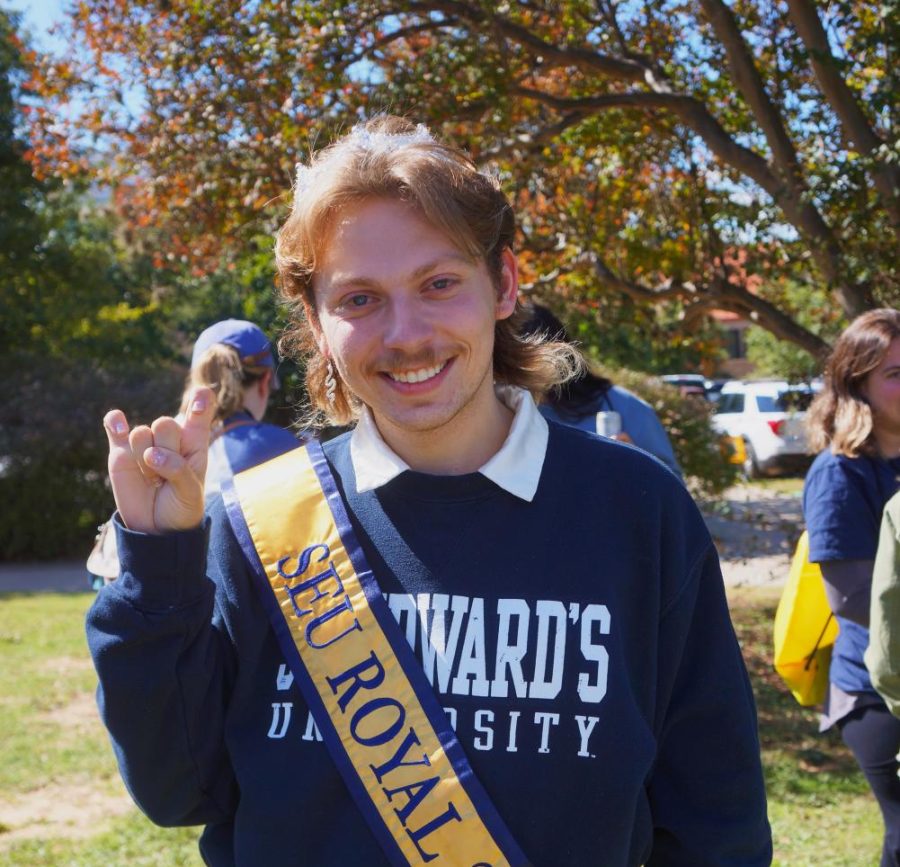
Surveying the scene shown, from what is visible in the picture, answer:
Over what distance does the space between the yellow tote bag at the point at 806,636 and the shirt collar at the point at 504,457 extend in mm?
1956

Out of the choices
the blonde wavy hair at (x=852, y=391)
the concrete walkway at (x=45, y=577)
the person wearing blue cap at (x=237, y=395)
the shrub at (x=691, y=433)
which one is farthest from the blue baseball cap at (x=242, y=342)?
the concrete walkway at (x=45, y=577)

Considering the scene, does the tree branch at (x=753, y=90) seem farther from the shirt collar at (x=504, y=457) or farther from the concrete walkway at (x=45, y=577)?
the concrete walkway at (x=45, y=577)

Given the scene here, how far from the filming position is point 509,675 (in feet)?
5.37

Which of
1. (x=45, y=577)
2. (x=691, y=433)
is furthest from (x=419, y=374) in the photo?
(x=45, y=577)

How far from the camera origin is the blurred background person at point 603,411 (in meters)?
4.24

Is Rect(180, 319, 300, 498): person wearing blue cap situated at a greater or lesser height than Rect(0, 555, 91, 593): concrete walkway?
greater

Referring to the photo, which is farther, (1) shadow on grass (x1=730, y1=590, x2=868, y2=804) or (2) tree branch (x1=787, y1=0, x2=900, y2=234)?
(2) tree branch (x1=787, y1=0, x2=900, y2=234)

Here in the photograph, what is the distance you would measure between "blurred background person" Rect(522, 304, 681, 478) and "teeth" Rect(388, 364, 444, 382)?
2340 millimetres

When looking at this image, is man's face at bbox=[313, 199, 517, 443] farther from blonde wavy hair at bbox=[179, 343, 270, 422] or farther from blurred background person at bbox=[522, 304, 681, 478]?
blurred background person at bbox=[522, 304, 681, 478]

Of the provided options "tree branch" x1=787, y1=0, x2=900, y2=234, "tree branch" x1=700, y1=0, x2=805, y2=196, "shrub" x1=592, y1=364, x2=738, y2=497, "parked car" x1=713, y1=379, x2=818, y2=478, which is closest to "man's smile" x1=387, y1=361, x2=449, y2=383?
"tree branch" x1=787, y1=0, x2=900, y2=234

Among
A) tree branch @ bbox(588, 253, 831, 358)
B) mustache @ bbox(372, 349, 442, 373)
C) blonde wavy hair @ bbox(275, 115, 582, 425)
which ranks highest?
tree branch @ bbox(588, 253, 831, 358)

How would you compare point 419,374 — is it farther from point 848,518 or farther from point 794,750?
point 794,750

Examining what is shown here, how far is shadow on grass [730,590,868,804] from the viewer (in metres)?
5.35

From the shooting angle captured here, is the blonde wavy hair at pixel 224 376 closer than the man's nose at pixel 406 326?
No
